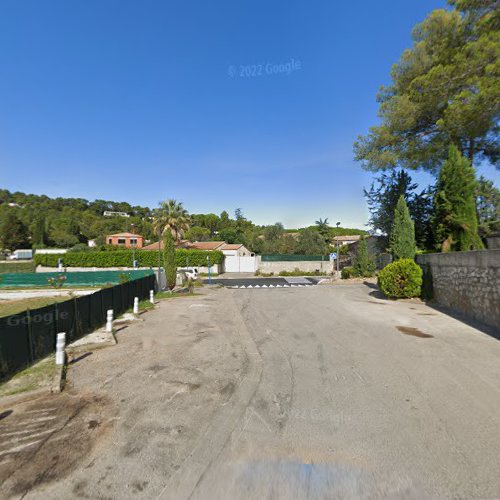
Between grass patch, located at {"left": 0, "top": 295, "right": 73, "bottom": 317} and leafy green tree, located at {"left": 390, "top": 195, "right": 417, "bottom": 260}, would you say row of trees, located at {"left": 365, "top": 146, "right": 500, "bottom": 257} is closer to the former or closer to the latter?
leafy green tree, located at {"left": 390, "top": 195, "right": 417, "bottom": 260}

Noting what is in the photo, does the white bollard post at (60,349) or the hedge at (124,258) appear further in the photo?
the hedge at (124,258)

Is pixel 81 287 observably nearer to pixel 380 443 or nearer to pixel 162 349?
pixel 162 349

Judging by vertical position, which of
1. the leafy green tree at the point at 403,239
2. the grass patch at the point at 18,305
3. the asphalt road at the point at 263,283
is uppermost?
the leafy green tree at the point at 403,239

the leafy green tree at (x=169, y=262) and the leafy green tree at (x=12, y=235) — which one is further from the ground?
the leafy green tree at (x=12, y=235)

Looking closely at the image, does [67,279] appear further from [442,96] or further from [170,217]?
[442,96]

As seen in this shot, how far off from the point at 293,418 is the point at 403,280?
42.9 ft

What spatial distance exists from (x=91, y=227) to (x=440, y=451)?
103957mm

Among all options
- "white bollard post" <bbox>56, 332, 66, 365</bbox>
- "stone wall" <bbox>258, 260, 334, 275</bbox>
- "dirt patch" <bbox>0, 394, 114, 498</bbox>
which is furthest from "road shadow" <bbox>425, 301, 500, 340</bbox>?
"stone wall" <bbox>258, 260, 334, 275</bbox>

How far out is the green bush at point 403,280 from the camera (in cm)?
1496

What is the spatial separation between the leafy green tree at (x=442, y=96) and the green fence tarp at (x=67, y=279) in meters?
22.5

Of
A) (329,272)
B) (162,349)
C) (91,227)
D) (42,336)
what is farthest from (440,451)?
(91,227)

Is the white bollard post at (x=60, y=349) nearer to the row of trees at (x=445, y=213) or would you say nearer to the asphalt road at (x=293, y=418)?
the asphalt road at (x=293, y=418)

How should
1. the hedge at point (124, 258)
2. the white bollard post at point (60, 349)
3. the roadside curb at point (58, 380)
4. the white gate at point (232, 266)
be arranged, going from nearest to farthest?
1. the roadside curb at point (58, 380)
2. the white bollard post at point (60, 349)
3. the hedge at point (124, 258)
4. the white gate at point (232, 266)

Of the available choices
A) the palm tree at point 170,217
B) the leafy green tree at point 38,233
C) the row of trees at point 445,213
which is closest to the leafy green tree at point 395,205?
the row of trees at point 445,213
